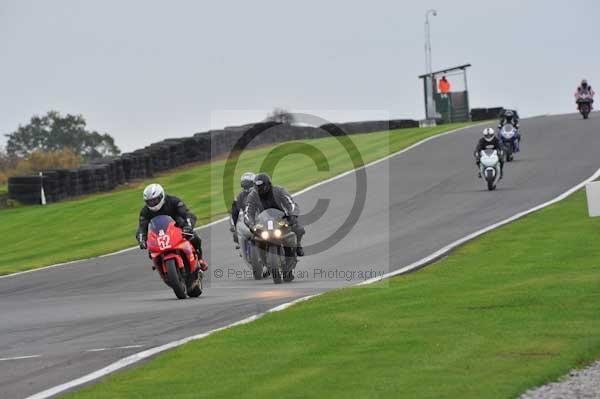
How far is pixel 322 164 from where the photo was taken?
4216cm

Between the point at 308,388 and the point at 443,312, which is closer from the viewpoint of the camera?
the point at 308,388

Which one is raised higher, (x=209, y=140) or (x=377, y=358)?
(x=209, y=140)

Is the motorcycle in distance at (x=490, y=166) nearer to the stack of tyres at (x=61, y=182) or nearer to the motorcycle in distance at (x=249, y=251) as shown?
the motorcycle in distance at (x=249, y=251)

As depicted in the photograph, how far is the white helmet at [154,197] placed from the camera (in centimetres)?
1694

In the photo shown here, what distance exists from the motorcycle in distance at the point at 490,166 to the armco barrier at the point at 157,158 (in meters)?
15.6

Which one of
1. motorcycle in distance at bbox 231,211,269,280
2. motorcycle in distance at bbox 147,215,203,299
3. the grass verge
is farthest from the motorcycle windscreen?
motorcycle in distance at bbox 231,211,269,280

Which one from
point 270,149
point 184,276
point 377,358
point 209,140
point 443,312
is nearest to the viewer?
point 377,358

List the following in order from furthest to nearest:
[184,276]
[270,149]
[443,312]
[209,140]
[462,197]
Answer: [270,149]
[209,140]
[462,197]
[184,276]
[443,312]

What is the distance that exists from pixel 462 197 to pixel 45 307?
1415cm

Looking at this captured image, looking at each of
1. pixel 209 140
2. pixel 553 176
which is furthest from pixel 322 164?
pixel 553 176

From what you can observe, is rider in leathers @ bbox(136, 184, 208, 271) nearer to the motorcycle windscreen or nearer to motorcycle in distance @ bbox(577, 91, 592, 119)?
the motorcycle windscreen

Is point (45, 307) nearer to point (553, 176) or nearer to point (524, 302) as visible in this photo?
point (524, 302)

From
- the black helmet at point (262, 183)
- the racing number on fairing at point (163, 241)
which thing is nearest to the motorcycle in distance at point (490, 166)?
the black helmet at point (262, 183)

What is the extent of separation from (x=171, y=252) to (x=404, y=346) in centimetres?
658
